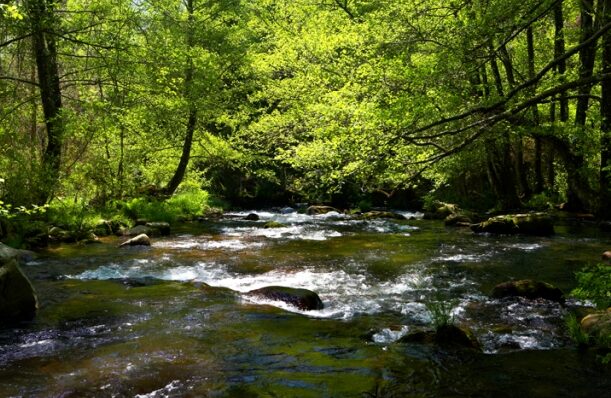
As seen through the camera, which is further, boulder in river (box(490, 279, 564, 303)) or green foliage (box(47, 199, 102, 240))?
green foliage (box(47, 199, 102, 240))

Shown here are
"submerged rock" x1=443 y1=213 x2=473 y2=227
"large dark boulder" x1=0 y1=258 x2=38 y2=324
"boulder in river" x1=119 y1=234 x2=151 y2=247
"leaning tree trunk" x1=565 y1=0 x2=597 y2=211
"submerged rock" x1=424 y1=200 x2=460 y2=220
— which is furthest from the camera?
"submerged rock" x1=424 y1=200 x2=460 y2=220

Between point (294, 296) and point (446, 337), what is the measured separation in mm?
2655

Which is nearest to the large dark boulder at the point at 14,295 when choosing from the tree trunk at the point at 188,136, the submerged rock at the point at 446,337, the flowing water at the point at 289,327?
the flowing water at the point at 289,327

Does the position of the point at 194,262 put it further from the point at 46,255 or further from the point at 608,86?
the point at 608,86

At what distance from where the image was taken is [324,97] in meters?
17.8

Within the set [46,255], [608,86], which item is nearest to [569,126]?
[608,86]

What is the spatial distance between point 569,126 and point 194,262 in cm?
954

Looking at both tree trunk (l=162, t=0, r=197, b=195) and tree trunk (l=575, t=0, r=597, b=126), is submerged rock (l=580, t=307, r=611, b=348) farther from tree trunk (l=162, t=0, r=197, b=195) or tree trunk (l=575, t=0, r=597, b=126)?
tree trunk (l=162, t=0, r=197, b=195)

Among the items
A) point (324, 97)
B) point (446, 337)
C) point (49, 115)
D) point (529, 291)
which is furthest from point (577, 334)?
point (49, 115)

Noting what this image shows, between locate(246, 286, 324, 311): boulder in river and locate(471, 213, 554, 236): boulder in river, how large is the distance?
33.3ft

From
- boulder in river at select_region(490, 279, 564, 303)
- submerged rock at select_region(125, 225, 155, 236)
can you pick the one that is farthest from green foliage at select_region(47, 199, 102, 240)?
boulder in river at select_region(490, 279, 564, 303)

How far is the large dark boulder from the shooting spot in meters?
6.89

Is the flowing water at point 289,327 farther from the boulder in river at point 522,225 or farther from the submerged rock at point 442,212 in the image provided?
the submerged rock at point 442,212

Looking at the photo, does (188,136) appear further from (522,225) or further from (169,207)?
(522,225)
